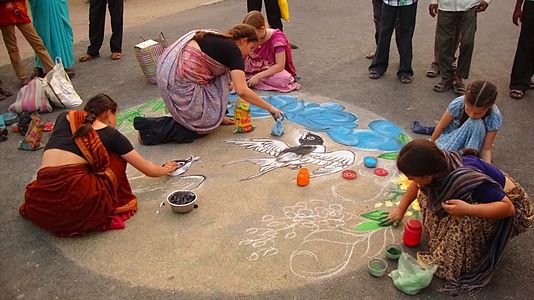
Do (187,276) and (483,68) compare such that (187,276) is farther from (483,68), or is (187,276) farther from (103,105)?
(483,68)

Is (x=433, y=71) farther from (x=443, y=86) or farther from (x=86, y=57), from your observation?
(x=86, y=57)

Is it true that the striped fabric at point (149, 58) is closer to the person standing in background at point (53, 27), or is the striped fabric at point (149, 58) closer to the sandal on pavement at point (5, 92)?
the person standing in background at point (53, 27)

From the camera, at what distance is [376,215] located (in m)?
3.08

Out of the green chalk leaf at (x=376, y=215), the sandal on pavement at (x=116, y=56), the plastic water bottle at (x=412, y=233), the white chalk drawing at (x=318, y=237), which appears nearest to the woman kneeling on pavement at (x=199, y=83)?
the white chalk drawing at (x=318, y=237)

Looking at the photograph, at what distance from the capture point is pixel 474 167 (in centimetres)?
243

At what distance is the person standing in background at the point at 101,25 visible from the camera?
5898mm

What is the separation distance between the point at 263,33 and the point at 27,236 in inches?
111

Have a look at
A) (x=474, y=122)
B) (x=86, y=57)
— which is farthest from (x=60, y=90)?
(x=474, y=122)

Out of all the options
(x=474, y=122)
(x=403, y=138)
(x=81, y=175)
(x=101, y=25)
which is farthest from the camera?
(x=101, y=25)

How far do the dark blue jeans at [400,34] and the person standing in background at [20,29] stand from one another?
143 inches

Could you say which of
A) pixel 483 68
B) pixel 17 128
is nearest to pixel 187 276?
pixel 17 128

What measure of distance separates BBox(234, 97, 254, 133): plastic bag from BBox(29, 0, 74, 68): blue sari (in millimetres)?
2561

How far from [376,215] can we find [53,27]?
13.9ft

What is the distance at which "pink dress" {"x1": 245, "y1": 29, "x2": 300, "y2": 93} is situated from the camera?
490 centimetres
